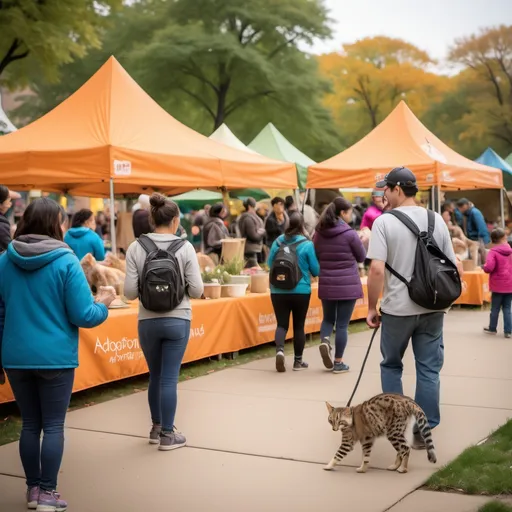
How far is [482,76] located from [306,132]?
14.3 m

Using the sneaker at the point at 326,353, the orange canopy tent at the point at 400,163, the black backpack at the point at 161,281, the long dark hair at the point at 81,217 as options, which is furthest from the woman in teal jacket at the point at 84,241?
the orange canopy tent at the point at 400,163

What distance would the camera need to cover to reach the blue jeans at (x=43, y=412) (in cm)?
466

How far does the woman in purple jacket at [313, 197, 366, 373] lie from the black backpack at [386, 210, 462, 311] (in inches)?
133

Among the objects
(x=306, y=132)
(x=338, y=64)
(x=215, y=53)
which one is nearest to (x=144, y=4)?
(x=215, y=53)

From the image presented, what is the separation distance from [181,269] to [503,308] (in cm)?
741

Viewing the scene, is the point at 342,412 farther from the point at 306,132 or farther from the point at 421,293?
the point at 306,132

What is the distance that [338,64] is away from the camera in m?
58.8

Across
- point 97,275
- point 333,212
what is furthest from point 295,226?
point 97,275

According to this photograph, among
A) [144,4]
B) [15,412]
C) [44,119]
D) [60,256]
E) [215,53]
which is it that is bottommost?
[15,412]

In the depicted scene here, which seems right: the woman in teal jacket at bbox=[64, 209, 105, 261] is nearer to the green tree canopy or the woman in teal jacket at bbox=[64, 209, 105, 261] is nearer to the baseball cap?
the baseball cap

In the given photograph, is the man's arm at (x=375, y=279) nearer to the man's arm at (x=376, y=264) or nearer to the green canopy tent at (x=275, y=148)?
the man's arm at (x=376, y=264)

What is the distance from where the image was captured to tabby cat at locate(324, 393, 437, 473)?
17.8 ft

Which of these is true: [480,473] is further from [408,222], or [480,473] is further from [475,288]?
[475,288]

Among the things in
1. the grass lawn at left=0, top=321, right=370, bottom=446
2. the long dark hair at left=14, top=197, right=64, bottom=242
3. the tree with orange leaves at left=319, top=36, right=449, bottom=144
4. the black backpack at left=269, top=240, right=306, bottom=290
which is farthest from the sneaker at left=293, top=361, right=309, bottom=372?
the tree with orange leaves at left=319, top=36, right=449, bottom=144
